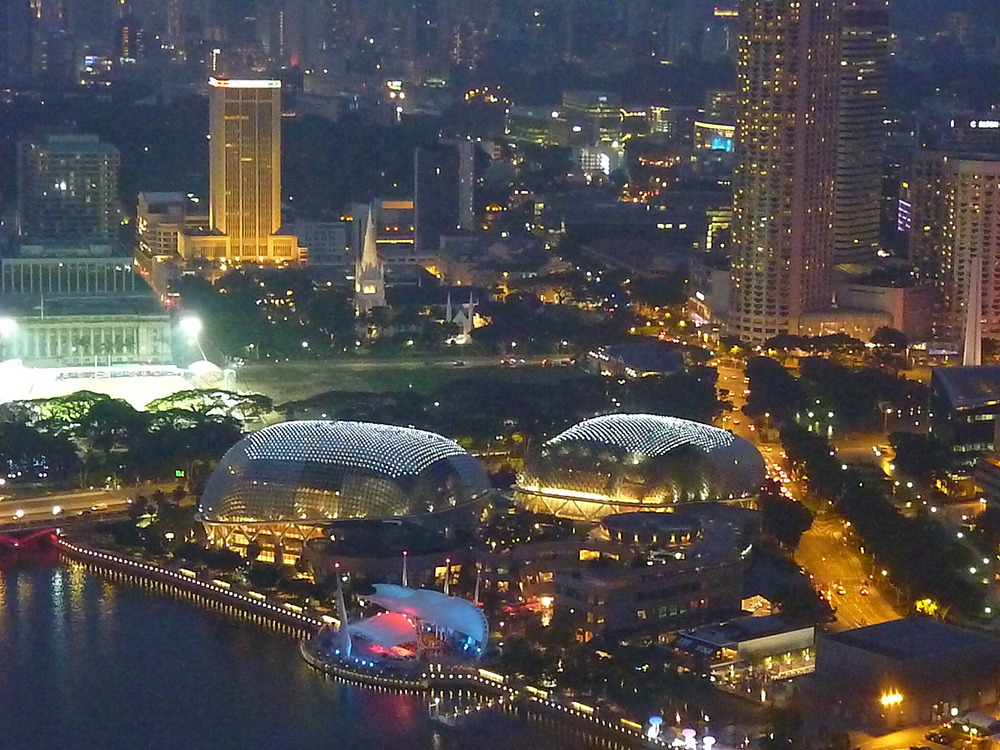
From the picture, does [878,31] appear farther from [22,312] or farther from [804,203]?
[22,312]

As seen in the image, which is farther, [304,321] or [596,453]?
[304,321]

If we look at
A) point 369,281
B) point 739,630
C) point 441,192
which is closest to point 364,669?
point 739,630

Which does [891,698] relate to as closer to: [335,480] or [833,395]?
[335,480]

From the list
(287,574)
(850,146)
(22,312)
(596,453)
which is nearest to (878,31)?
(850,146)

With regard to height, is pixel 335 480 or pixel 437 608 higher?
pixel 335 480

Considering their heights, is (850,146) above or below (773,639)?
above
